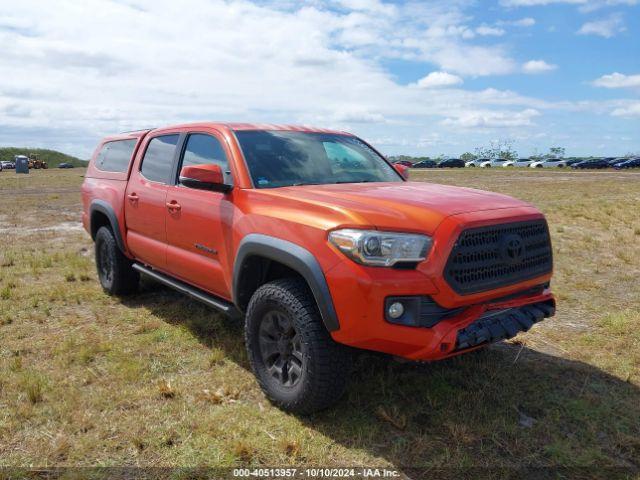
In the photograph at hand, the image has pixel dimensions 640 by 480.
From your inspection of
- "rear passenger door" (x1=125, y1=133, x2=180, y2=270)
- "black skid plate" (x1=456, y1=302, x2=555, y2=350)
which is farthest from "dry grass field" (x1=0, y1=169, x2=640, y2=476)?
"rear passenger door" (x1=125, y1=133, x2=180, y2=270)

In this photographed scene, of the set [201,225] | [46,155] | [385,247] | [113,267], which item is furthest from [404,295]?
[46,155]

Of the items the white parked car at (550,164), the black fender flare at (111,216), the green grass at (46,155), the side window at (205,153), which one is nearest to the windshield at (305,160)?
the side window at (205,153)

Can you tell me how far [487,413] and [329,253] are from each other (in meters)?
1.55

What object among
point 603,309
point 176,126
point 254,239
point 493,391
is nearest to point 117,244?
point 176,126

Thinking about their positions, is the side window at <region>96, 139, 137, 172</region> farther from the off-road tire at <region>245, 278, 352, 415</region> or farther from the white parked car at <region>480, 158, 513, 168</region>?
the white parked car at <region>480, 158, 513, 168</region>

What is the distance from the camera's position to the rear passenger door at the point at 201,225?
407cm

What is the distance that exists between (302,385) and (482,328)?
A: 1.14m

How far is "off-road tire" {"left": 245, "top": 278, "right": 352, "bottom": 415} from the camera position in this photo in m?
3.20

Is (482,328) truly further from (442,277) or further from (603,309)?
(603,309)

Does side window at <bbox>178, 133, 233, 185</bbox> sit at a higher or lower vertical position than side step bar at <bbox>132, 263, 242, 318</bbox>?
higher

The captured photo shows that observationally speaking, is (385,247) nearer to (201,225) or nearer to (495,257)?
(495,257)

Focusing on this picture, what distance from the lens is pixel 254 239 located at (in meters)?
3.58

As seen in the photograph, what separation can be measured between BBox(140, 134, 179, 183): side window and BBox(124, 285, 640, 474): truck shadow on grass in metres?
1.76

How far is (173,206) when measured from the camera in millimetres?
4641
